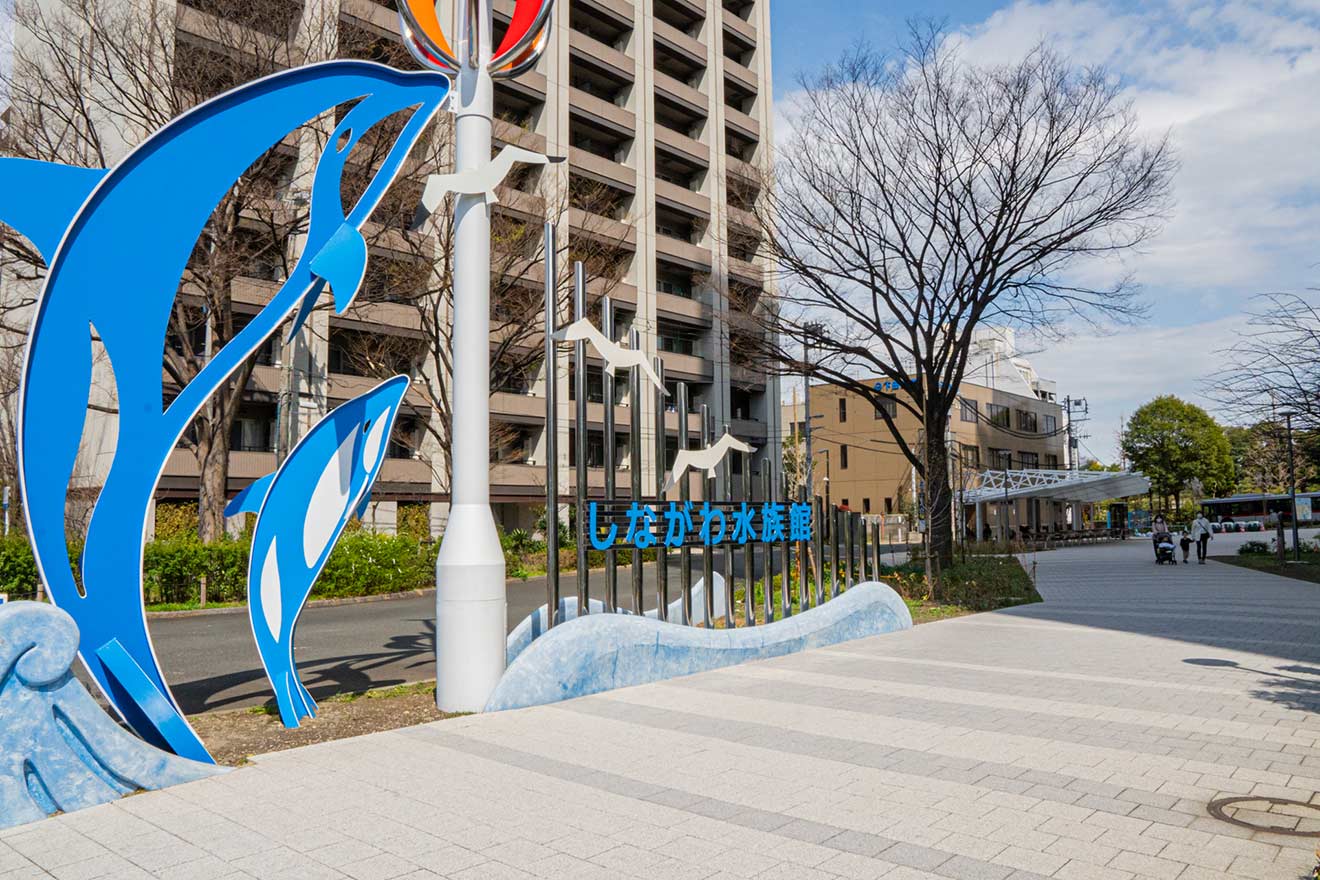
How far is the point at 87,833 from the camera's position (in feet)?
16.3

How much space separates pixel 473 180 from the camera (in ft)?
27.4

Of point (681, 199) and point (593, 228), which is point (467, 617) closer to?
point (593, 228)

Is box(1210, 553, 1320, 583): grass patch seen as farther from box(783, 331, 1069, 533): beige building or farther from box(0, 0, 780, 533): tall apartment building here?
box(783, 331, 1069, 533): beige building

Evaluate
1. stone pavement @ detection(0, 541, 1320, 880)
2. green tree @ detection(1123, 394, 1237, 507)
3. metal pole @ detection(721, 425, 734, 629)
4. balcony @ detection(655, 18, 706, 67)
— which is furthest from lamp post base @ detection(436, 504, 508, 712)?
green tree @ detection(1123, 394, 1237, 507)

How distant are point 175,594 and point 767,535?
1263 centimetres

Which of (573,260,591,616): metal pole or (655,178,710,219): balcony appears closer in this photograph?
(573,260,591,616): metal pole

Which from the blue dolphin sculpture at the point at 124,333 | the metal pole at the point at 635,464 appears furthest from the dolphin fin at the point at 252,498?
the metal pole at the point at 635,464

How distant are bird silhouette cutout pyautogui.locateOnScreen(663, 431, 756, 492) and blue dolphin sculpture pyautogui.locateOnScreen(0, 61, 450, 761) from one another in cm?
483

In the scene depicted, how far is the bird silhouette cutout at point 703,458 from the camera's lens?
10.8 m

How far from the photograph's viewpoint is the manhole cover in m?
4.88

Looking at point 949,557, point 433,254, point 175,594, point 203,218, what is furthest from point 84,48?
point 949,557

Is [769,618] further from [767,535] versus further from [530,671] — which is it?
[530,671]

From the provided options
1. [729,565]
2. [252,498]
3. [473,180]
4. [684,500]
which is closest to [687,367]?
[729,565]

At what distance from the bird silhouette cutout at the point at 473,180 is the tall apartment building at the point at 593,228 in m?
12.7
